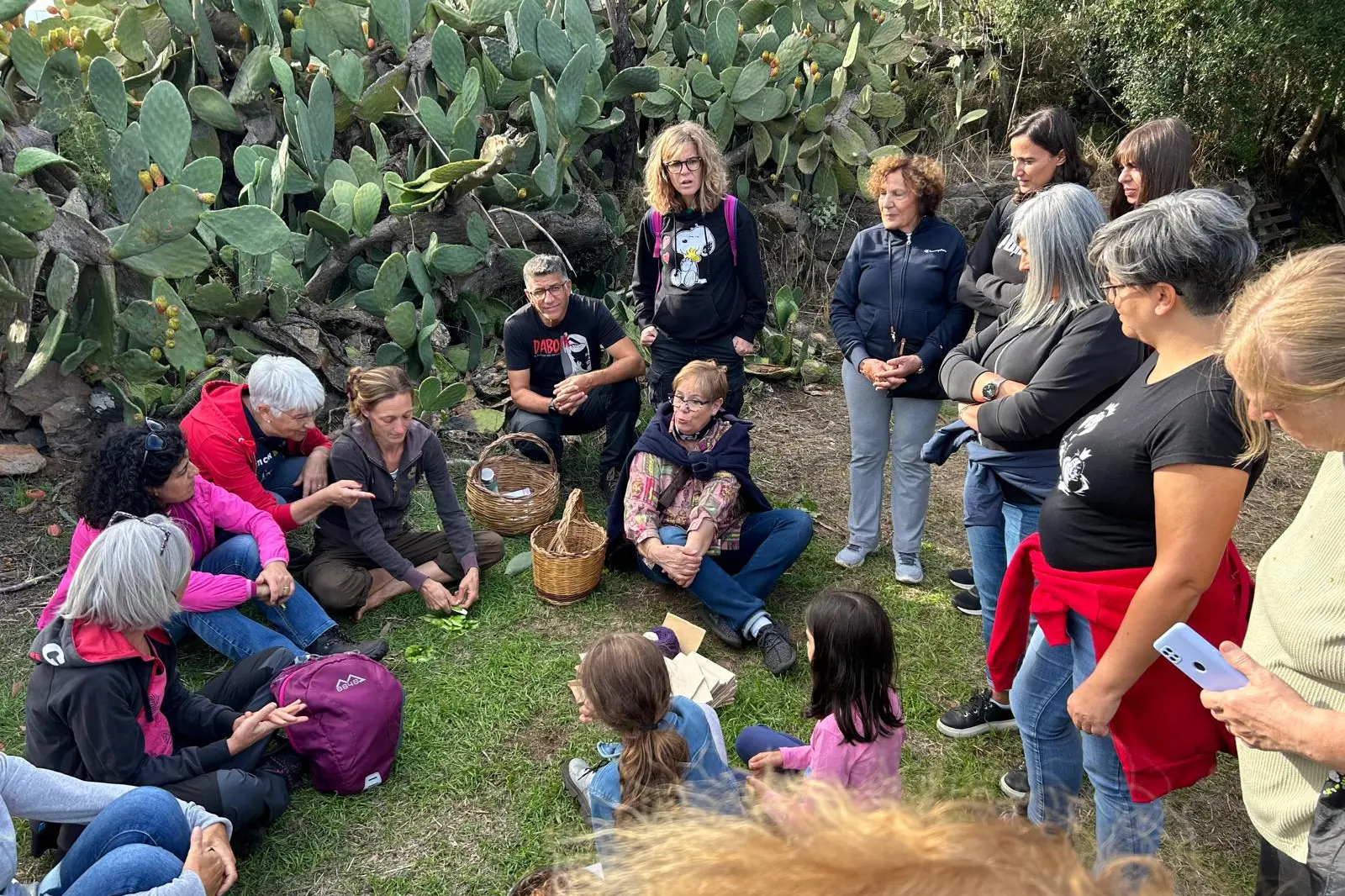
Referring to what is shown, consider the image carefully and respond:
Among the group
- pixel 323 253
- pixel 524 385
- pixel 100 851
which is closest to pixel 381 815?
pixel 100 851

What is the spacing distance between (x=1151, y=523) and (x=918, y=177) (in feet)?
6.87

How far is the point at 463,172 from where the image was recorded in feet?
16.0

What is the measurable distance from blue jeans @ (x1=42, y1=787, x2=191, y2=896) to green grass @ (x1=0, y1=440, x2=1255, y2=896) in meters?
0.39

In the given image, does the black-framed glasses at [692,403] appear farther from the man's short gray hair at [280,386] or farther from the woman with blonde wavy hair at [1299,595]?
the woman with blonde wavy hair at [1299,595]

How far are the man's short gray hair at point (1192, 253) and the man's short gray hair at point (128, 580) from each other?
7.94 feet

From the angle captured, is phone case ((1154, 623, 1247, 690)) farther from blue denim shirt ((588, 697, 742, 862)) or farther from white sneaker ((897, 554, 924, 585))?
white sneaker ((897, 554, 924, 585))

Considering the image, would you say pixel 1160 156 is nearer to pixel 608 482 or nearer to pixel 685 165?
pixel 685 165

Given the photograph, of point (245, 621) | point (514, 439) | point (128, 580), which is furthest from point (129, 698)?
point (514, 439)

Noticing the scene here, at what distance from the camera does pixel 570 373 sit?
453 cm

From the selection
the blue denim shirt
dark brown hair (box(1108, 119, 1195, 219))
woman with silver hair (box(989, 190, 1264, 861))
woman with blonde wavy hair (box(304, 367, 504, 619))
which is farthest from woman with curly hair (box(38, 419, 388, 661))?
→ dark brown hair (box(1108, 119, 1195, 219))

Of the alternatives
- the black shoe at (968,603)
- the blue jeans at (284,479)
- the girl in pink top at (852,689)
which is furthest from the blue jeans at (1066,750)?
the blue jeans at (284,479)

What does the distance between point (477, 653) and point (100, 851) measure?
1488 mm

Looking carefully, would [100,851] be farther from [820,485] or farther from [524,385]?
[820,485]

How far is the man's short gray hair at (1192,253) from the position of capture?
1.74 m
